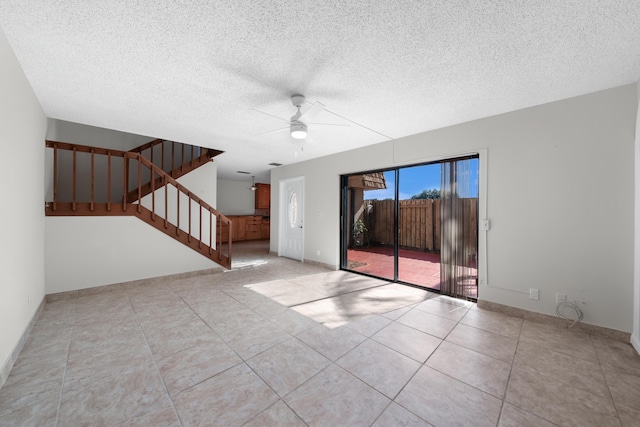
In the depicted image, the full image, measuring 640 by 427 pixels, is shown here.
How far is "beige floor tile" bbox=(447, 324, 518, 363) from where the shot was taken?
7.13 ft

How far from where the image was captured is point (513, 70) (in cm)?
216

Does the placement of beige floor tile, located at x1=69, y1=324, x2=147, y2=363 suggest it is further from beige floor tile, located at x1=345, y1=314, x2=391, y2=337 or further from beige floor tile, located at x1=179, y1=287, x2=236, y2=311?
beige floor tile, located at x1=345, y1=314, x2=391, y2=337

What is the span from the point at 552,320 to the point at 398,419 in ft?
8.11

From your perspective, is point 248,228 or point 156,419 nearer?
point 156,419

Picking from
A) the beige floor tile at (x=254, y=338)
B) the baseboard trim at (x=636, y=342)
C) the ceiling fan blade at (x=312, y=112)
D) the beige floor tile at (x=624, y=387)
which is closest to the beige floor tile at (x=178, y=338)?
the beige floor tile at (x=254, y=338)

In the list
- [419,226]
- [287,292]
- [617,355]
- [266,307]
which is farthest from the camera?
[419,226]

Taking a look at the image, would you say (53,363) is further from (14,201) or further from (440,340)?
(440,340)

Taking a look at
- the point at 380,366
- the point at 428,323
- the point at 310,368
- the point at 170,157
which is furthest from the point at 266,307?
the point at 170,157

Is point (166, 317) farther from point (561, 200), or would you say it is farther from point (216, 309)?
point (561, 200)

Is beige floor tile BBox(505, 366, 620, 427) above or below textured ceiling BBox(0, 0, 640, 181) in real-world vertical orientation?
below

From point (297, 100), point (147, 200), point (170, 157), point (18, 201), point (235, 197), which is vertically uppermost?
point (170, 157)

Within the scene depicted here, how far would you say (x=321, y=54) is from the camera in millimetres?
1973

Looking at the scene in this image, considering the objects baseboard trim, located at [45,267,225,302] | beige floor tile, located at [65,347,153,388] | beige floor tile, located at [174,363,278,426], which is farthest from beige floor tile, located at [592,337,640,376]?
baseboard trim, located at [45,267,225,302]

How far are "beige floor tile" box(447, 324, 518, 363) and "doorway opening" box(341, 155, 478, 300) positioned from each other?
3.20ft
